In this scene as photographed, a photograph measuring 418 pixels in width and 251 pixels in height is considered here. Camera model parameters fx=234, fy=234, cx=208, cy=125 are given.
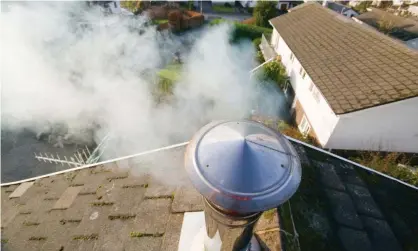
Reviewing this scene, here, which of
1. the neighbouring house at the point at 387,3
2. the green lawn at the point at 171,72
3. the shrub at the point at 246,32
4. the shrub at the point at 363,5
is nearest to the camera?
the green lawn at the point at 171,72

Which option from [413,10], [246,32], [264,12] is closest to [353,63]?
[246,32]

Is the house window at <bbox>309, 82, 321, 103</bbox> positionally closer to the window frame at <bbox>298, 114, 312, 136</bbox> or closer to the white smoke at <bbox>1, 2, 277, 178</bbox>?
the window frame at <bbox>298, 114, 312, 136</bbox>

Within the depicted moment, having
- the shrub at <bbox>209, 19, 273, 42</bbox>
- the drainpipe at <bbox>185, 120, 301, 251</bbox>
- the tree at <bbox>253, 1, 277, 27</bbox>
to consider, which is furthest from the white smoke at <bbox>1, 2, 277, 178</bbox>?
the tree at <bbox>253, 1, 277, 27</bbox>

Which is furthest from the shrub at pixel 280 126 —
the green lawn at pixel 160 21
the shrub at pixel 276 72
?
the green lawn at pixel 160 21

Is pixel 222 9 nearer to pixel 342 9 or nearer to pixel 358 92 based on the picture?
pixel 342 9

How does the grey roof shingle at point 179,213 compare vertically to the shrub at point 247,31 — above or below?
above

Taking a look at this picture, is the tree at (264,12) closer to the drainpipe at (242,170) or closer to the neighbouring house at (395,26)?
the neighbouring house at (395,26)

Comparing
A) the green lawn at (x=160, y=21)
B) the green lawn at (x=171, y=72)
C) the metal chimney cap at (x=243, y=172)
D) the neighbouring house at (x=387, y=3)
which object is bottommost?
the green lawn at (x=171, y=72)
